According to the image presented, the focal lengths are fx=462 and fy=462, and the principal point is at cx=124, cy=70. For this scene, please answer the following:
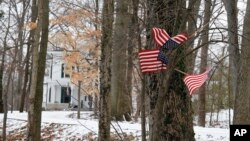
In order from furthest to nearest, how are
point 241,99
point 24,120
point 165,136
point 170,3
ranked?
point 24,120
point 241,99
point 165,136
point 170,3

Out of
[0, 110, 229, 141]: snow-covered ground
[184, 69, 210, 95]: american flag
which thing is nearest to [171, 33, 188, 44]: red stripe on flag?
[184, 69, 210, 95]: american flag

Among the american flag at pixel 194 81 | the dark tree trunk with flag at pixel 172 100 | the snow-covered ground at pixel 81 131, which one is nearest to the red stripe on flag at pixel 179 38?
the american flag at pixel 194 81

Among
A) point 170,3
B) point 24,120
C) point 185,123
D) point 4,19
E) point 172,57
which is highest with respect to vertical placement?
point 4,19

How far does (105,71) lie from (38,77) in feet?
9.19

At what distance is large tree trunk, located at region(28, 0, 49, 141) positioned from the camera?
11883mm

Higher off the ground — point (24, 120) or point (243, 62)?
point (243, 62)

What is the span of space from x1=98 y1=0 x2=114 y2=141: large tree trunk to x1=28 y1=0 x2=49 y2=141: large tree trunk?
8.92ft

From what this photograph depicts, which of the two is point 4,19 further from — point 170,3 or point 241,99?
point 170,3

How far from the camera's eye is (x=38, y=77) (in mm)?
12164

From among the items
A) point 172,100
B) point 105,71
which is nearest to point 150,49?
point 172,100

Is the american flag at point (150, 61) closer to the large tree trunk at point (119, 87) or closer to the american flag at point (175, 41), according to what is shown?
the american flag at point (175, 41)

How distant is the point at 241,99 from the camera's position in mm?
10156

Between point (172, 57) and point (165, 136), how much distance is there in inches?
115

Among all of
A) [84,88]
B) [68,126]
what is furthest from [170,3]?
[84,88]
